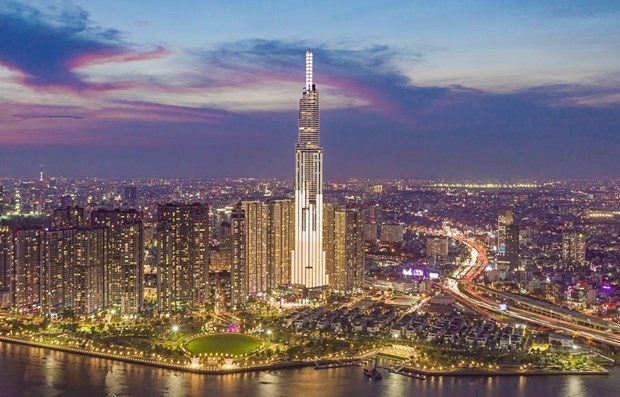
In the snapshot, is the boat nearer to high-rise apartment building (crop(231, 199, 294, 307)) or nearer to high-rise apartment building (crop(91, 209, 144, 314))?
high-rise apartment building (crop(231, 199, 294, 307))

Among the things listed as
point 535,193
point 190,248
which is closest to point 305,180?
point 190,248

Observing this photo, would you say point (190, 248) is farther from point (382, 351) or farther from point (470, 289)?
point (470, 289)

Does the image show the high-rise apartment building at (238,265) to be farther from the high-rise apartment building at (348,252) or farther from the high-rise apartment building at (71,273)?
the high-rise apartment building at (71,273)

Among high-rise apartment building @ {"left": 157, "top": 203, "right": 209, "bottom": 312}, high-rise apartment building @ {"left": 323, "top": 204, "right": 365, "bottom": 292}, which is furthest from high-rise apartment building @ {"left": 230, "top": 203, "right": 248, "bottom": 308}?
high-rise apartment building @ {"left": 323, "top": 204, "right": 365, "bottom": 292}

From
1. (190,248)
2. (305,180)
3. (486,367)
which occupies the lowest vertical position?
(486,367)

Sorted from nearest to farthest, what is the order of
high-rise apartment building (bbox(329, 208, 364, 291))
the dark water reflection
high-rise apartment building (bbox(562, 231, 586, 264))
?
1. the dark water reflection
2. high-rise apartment building (bbox(329, 208, 364, 291))
3. high-rise apartment building (bbox(562, 231, 586, 264))
